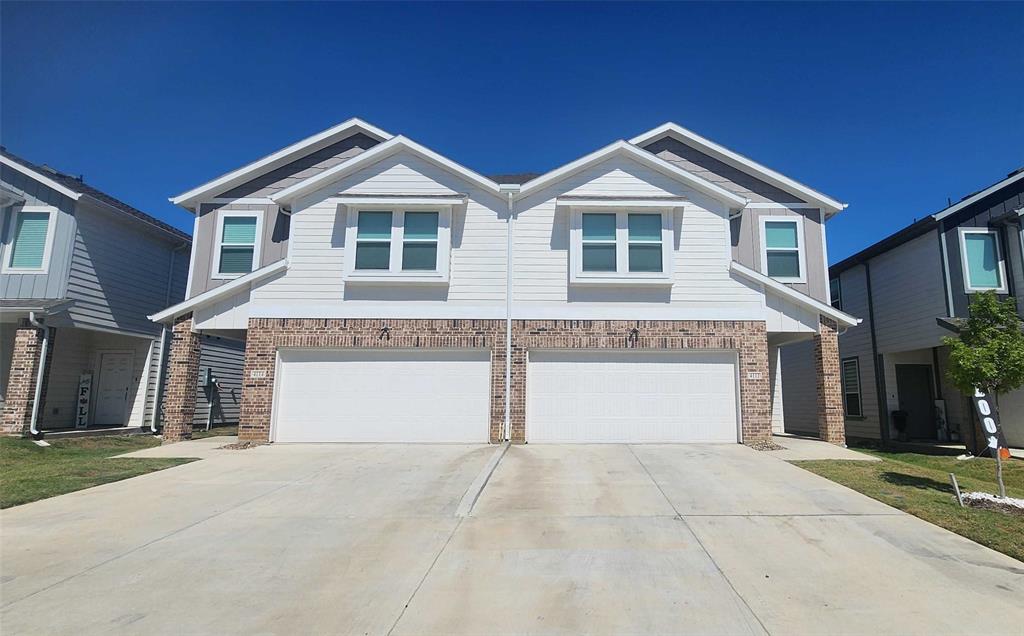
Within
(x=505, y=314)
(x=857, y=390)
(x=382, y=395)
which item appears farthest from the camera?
(x=857, y=390)

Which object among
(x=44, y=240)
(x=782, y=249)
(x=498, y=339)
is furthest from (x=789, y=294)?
(x=44, y=240)

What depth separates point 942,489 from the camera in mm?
8273

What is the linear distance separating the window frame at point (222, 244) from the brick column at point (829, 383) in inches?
531

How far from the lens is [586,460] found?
10.3 m

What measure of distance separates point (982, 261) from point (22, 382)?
23.7m

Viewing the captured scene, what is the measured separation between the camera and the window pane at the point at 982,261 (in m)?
14.3

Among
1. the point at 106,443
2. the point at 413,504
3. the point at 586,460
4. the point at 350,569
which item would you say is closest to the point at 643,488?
the point at 586,460

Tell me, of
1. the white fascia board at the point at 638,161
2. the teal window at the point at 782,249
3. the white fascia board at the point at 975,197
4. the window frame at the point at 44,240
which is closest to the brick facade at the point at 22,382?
the window frame at the point at 44,240

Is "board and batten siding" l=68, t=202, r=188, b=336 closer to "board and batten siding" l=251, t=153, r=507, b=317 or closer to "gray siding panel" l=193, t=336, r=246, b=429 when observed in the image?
"gray siding panel" l=193, t=336, r=246, b=429

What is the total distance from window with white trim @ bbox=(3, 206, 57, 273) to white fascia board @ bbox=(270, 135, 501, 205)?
6.46 meters

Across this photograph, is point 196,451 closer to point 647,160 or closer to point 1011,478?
point 647,160

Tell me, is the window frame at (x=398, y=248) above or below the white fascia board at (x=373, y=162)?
below

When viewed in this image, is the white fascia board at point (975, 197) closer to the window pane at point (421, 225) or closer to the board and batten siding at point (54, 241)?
the window pane at point (421, 225)

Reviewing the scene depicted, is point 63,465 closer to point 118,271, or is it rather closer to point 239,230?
point 239,230
